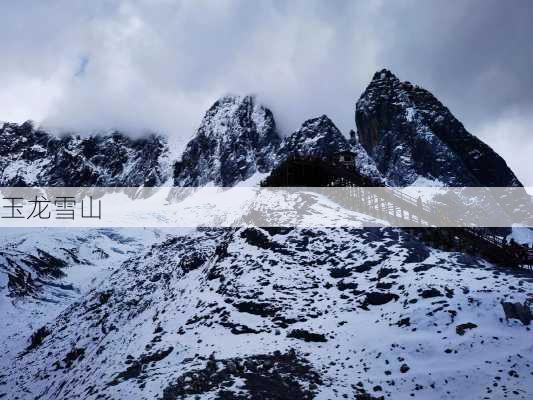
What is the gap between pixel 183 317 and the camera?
94.6ft

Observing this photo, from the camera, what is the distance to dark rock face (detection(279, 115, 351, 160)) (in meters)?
134

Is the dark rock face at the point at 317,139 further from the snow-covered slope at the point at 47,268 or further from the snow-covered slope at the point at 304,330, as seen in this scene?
the snow-covered slope at the point at 304,330

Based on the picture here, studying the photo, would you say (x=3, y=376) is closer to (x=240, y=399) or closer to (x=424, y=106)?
(x=240, y=399)

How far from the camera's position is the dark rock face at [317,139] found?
134250 millimetres

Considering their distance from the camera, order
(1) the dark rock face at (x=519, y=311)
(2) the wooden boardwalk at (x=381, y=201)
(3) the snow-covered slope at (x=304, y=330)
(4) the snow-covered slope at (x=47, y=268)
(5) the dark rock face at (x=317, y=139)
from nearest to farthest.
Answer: (3) the snow-covered slope at (x=304, y=330)
(1) the dark rock face at (x=519, y=311)
(2) the wooden boardwalk at (x=381, y=201)
(4) the snow-covered slope at (x=47, y=268)
(5) the dark rock face at (x=317, y=139)

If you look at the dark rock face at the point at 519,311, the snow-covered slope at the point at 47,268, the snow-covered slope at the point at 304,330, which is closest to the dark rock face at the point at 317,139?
the snow-covered slope at the point at 47,268

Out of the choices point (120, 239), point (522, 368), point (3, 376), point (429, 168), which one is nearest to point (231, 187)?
point (120, 239)

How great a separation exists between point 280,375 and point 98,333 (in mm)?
19983

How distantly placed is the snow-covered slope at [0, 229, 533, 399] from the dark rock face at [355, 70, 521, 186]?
11012cm

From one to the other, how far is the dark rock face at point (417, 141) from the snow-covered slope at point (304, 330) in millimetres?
110123
